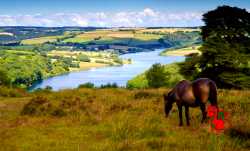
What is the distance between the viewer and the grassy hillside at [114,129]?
10.5 metres

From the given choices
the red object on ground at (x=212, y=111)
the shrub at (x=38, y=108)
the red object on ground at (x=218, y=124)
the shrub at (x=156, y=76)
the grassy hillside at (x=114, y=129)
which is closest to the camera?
the grassy hillside at (x=114, y=129)

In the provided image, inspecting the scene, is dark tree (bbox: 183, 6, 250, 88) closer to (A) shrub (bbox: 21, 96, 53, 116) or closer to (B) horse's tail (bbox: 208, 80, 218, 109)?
(A) shrub (bbox: 21, 96, 53, 116)

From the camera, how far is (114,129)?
12805 millimetres

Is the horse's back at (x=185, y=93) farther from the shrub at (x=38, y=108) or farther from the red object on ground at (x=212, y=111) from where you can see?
the shrub at (x=38, y=108)

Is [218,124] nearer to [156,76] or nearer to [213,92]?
[213,92]

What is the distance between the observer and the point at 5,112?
2209cm

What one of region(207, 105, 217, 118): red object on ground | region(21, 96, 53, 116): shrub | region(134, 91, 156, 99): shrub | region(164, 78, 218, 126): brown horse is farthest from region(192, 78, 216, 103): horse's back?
region(134, 91, 156, 99): shrub

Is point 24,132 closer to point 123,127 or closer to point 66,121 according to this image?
point 66,121

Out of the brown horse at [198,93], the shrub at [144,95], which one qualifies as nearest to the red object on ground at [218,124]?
the brown horse at [198,93]

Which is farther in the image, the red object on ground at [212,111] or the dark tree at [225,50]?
the dark tree at [225,50]

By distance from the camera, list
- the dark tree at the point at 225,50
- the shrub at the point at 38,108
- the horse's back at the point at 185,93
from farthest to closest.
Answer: the dark tree at the point at 225,50 < the shrub at the point at 38,108 < the horse's back at the point at 185,93

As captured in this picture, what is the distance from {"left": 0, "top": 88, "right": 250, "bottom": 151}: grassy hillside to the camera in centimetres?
1054

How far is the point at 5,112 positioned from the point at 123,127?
11.1 metres

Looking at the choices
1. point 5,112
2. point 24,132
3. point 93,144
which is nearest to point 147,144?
point 93,144
